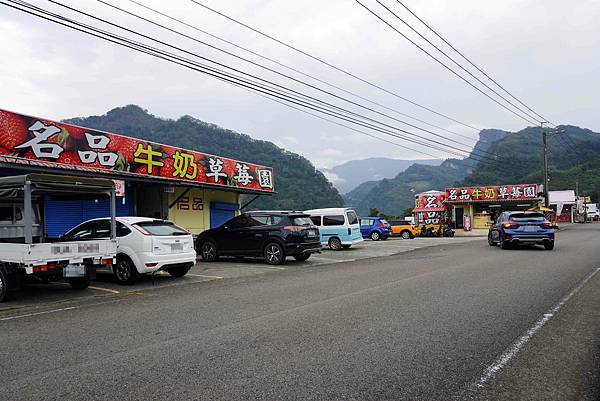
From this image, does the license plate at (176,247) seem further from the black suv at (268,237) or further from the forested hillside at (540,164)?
the forested hillside at (540,164)

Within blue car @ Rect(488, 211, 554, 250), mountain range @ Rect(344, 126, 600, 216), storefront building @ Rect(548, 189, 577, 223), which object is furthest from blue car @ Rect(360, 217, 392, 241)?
storefront building @ Rect(548, 189, 577, 223)

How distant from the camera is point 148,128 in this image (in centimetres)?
6325

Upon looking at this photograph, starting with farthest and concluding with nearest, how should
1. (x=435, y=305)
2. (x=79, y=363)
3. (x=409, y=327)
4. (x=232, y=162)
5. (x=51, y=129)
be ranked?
(x=232, y=162) → (x=51, y=129) → (x=435, y=305) → (x=409, y=327) → (x=79, y=363)

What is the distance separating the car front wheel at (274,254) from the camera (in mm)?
15258

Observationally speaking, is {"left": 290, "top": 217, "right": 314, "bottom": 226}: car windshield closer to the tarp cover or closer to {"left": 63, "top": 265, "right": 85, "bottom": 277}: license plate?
the tarp cover

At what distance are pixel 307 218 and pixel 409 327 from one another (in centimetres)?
1000

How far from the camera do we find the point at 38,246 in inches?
→ 340

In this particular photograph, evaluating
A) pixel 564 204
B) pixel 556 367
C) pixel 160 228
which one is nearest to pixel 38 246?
pixel 160 228

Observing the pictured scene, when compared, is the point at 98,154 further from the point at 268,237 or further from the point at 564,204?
the point at 564,204

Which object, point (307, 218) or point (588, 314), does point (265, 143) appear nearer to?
point (307, 218)

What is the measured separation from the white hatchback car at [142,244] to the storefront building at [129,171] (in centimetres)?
115

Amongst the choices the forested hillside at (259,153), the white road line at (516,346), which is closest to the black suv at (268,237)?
the white road line at (516,346)

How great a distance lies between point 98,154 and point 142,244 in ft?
20.8

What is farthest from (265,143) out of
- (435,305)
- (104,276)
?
(435,305)
